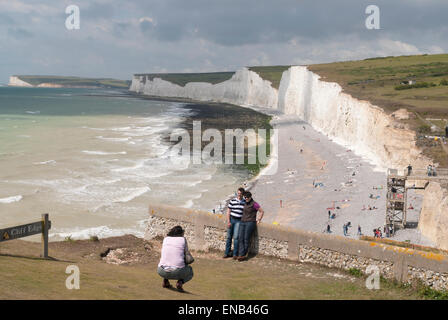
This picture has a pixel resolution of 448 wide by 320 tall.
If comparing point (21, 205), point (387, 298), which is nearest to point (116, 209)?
point (21, 205)

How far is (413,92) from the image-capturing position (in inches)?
2530

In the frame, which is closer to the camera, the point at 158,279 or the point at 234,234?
the point at 158,279

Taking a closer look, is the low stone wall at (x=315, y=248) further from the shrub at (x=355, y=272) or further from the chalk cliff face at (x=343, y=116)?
the chalk cliff face at (x=343, y=116)

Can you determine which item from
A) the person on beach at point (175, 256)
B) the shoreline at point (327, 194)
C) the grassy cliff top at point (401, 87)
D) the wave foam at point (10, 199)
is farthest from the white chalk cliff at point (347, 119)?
the wave foam at point (10, 199)

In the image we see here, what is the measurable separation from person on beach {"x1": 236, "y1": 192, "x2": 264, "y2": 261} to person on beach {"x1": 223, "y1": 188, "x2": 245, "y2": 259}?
0.11 metres

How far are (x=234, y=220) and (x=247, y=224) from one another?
36 centimetres

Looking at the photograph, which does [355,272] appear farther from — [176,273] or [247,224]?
[176,273]

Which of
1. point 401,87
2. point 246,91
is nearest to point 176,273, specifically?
point 401,87

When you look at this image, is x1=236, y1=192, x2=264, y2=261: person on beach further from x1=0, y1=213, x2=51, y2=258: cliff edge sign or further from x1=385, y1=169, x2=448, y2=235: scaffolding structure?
x1=385, y1=169, x2=448, y2=235: scaffolding structure

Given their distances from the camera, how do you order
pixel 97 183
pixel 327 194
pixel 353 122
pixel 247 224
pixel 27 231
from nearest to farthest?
1. pixel 27 231
2. pixel 247 224
3. pixel 327 194
4. pixel 97 183
5. pixel 353 122

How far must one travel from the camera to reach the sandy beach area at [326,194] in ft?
93.7

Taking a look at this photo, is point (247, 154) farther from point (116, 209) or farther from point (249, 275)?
point (249, 275)
